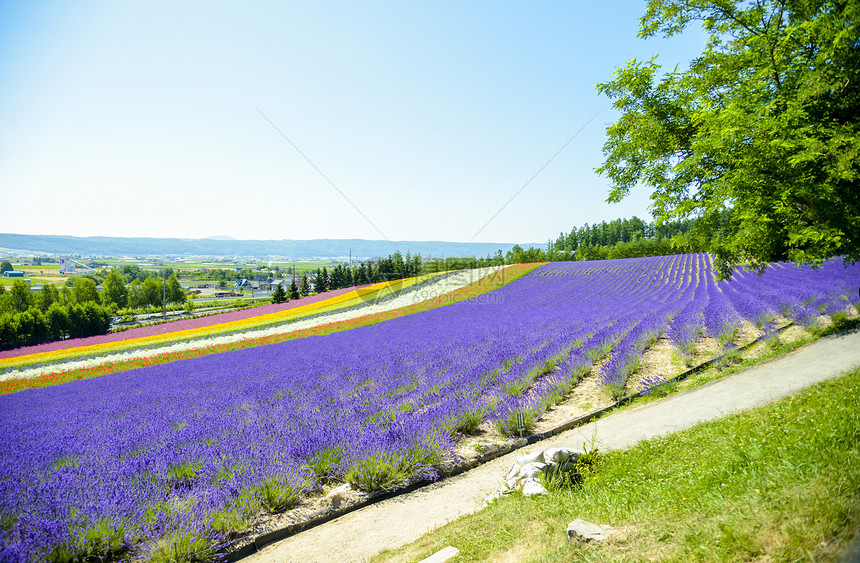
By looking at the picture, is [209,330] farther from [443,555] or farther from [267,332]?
[443,555]

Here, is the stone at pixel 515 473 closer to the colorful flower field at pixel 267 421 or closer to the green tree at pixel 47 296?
the colorful flower field at pixel 267 421

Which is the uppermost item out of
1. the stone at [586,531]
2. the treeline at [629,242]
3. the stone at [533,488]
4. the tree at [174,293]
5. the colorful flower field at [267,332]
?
the treeline at [629,242]

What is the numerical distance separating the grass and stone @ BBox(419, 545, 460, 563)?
3.3 inches

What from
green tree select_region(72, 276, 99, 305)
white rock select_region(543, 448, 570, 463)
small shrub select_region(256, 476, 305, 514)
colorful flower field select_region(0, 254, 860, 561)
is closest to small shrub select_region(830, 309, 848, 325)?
colorful flower field select_region(0, 254, 860, 561)

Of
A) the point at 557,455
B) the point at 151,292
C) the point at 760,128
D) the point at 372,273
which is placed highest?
the point at 760,128

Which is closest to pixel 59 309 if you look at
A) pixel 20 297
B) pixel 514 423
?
pixel 20 297

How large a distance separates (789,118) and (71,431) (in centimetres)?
1420

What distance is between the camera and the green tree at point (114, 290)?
173 feet

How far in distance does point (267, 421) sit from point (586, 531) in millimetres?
5279

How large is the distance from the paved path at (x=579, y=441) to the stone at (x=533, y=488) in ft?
1.93

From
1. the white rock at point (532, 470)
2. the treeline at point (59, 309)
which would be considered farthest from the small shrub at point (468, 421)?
the treeline at point (59, 309)

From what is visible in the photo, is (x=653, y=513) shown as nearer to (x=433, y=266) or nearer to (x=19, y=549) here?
(x=19, y=549)

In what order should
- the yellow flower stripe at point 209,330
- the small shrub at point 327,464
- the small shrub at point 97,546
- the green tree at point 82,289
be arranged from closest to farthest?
the small shrub at point 97,546
the small shrub at point 327,464
the yellow flower stripe at point 209,330
the green tree at point 82,289

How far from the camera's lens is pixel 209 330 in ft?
91.5
